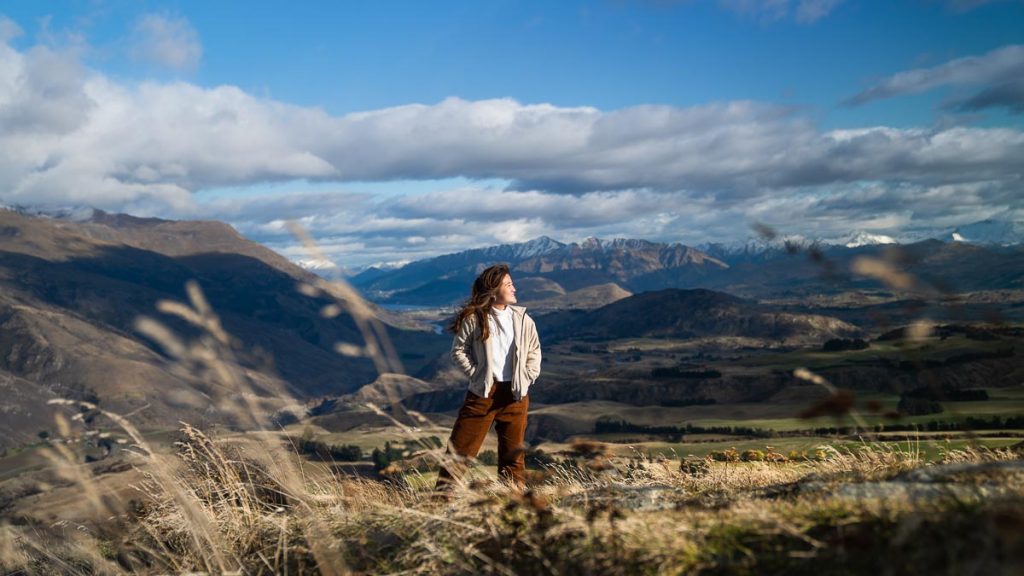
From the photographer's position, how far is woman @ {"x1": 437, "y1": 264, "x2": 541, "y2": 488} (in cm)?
891

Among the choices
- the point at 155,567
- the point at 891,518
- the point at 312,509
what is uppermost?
the point at 891,518

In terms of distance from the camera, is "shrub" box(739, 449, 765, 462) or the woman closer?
the woman

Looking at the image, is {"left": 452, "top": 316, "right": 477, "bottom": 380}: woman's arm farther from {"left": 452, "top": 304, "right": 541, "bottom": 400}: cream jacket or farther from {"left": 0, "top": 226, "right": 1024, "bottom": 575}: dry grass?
{"left": 0, "top": 226, "right": 1024, "bottom": 575}: dry grass

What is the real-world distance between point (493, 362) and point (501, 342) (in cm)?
30

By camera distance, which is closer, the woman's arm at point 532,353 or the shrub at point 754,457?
the woman's arm at point 532,353

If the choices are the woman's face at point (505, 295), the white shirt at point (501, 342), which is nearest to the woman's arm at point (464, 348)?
the white shirt at point (501, 342)

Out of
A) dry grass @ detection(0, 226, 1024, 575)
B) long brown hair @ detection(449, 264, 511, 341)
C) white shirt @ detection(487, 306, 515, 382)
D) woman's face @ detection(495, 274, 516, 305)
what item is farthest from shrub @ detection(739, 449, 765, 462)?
long brown hair @ detection(449, 264, 511, 341)

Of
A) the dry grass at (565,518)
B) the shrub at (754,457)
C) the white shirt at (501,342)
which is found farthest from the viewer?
the shrub at (754,457)

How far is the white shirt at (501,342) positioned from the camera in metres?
9.05

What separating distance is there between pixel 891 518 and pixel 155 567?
6.30 m

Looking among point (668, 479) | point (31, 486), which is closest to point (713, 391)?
point (31, 486)

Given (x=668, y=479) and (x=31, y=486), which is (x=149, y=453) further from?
(x=31, y=486)

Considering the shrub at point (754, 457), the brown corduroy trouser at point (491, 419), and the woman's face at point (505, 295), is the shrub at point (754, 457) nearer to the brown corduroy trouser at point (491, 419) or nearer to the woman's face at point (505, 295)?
the brown corduroy trouser at point (491, 419)

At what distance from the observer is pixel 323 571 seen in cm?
560
